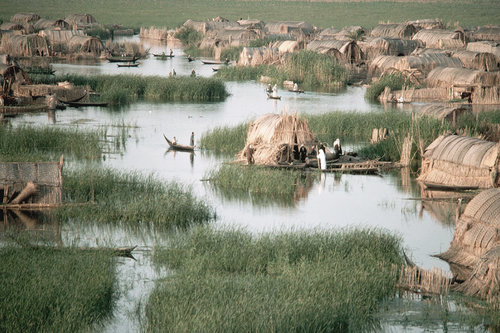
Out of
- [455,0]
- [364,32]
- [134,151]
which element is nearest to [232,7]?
[455,0]

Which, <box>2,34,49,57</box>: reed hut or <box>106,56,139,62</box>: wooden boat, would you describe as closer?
<box>2,34,49,57</box>: reed hut

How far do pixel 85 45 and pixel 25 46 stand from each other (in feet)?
17.4

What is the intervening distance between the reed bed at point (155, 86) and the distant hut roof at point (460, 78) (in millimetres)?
9420

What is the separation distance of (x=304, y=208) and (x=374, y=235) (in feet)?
13.3

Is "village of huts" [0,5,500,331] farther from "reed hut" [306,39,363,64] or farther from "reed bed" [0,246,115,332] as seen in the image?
"reed bed" [0,246,115,332]

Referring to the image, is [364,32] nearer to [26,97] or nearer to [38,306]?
[26,97]

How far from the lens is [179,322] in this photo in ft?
32.3

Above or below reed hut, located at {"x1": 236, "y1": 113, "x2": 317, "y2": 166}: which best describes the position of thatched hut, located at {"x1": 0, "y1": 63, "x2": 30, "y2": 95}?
above

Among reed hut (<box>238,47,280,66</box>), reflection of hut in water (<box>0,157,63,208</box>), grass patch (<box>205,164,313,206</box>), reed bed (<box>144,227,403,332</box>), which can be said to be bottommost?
reed bed (<box>144,227,403,332</box>)

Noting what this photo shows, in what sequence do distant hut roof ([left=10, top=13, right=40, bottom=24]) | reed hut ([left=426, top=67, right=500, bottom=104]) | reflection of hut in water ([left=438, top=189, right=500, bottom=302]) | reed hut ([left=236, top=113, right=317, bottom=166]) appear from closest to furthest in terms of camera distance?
reflection of hut in water ([left=438, top=189, right=500, bottom=302])
reed hut ([left=236, top=113, right=317, bottom=166])
reed hut ([left=426, top=67, right=500, bottom=104])
distant hut roof ([left=10, top=13, right=40, bottom=24])

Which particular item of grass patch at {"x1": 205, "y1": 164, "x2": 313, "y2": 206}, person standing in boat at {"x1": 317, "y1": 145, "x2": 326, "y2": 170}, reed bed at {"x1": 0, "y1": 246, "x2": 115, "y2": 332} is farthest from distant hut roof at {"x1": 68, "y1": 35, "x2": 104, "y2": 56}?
reed bed at {"x1": 0, "y1": 246, "x2": 115, "y2": 332}

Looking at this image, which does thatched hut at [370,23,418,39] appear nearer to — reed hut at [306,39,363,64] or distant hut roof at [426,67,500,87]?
reed hut at [306,39,363,64]

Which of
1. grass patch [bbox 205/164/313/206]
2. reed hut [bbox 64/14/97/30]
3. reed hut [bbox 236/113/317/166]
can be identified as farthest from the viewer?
reed hut [bbox 64/14/97/30]

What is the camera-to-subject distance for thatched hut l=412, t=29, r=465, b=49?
5232 cm
